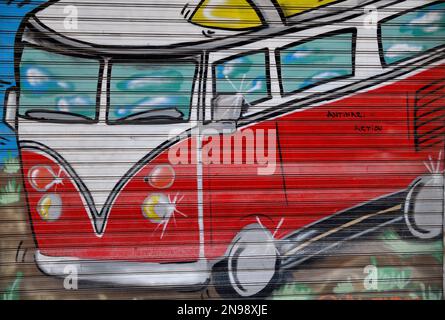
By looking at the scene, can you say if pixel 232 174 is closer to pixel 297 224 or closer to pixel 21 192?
pixel 297 224

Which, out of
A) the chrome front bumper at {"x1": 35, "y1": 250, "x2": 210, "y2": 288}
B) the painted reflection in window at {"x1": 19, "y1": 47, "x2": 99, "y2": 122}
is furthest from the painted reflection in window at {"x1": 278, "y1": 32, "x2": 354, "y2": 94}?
the chrome front bumper at {"x1": 35, "y1": 250, "x2": 210, "y2": 288}

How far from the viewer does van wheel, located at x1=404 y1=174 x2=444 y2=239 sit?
4770 millimetres

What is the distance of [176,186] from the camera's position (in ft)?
15.4

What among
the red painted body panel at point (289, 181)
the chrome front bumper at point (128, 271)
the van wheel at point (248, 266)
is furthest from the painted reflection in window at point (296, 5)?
the chrome front bumper at point (128, 271)

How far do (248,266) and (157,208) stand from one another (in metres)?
0.92

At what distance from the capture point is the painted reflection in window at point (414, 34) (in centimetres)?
473

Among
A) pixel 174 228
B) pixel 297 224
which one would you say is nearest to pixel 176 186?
pixel 174 228

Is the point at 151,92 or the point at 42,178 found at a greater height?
the point at 151,92

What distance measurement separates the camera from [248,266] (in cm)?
474

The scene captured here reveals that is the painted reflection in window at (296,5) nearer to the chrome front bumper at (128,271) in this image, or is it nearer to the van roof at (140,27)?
the van roof at (140,27)

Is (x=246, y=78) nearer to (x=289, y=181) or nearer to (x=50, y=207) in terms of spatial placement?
(x=289, y=181)

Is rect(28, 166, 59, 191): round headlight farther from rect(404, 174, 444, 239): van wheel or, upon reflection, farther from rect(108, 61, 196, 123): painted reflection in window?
rect(404, 174, 444, 239): van wheel

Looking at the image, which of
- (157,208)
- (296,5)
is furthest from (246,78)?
(157,208)
